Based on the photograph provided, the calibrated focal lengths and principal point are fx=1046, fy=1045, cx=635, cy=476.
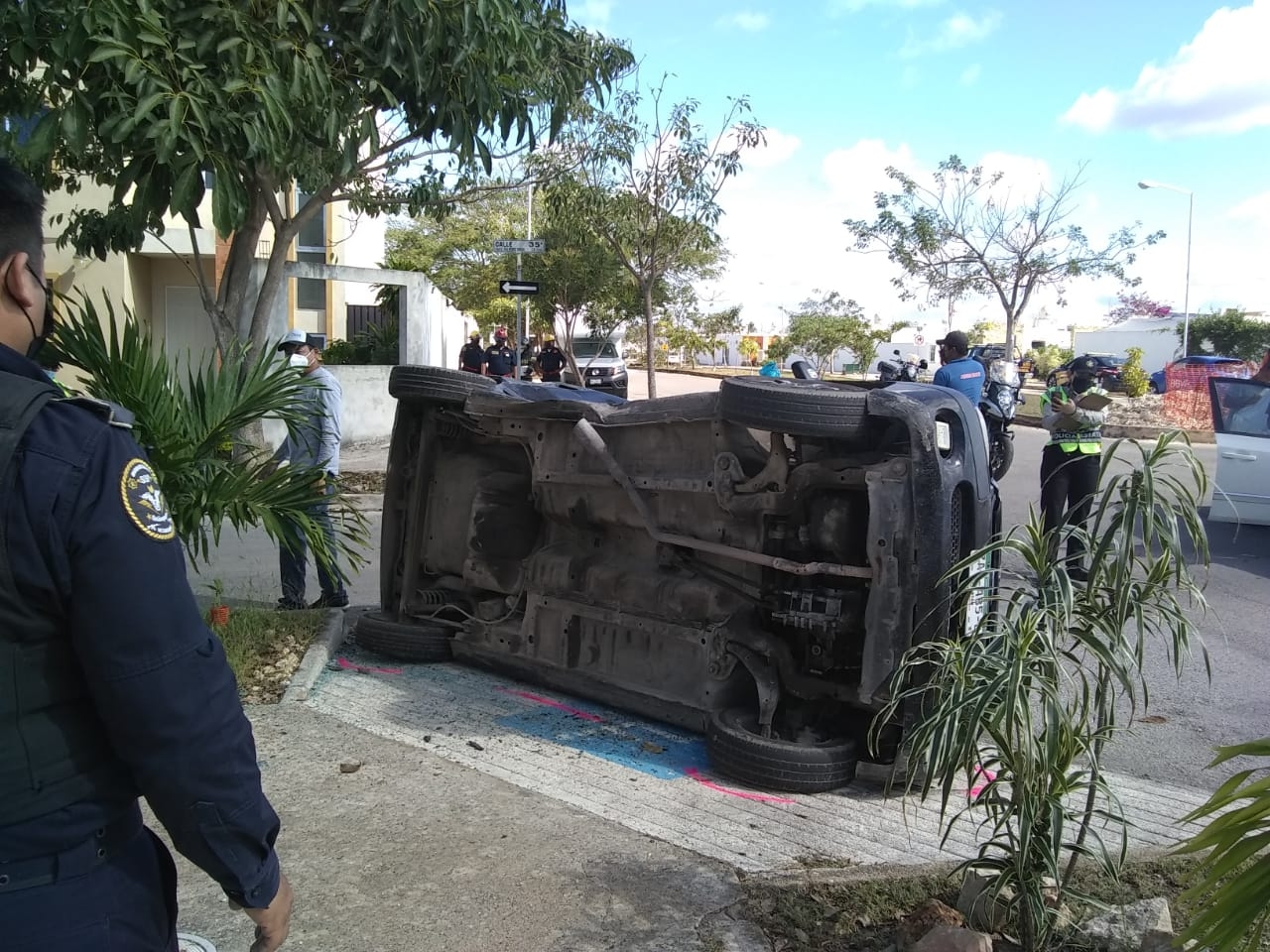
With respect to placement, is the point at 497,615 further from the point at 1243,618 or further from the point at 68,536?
the point at 1243,618

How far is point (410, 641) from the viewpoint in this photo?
5898 mm

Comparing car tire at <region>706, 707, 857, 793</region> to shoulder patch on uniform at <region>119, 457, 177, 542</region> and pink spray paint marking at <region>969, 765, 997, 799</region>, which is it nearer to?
pink spray paint marking at <region>969, 765, 997, 799</region>

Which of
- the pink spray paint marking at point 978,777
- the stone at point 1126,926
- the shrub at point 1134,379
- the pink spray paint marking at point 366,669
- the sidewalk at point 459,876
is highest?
the shrub at point 1134,379

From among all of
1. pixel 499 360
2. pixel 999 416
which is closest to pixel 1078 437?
pixel 999 416

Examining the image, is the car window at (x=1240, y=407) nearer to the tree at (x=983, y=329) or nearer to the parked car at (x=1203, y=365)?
the parked car at (x=1203, y=365)

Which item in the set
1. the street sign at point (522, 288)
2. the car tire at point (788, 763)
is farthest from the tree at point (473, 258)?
the car tire at point (788, 763)

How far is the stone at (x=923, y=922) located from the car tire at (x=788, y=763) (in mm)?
1092

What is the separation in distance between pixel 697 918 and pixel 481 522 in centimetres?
291

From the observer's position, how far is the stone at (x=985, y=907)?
9.91 ft

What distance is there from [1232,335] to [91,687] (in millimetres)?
51335

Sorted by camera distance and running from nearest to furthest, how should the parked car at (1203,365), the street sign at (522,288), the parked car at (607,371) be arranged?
the street sign at (522,288) → the parked car at (1203,365) → the parked car at (607,371)

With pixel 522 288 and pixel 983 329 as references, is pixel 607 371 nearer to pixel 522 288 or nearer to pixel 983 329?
pixel 522 288

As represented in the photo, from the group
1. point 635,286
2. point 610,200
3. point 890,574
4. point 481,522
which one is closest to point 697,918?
point 890,574

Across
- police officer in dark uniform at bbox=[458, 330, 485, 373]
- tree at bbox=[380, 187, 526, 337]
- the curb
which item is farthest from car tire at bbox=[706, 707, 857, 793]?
tree at bbox=[380, 187, 526, 337]
